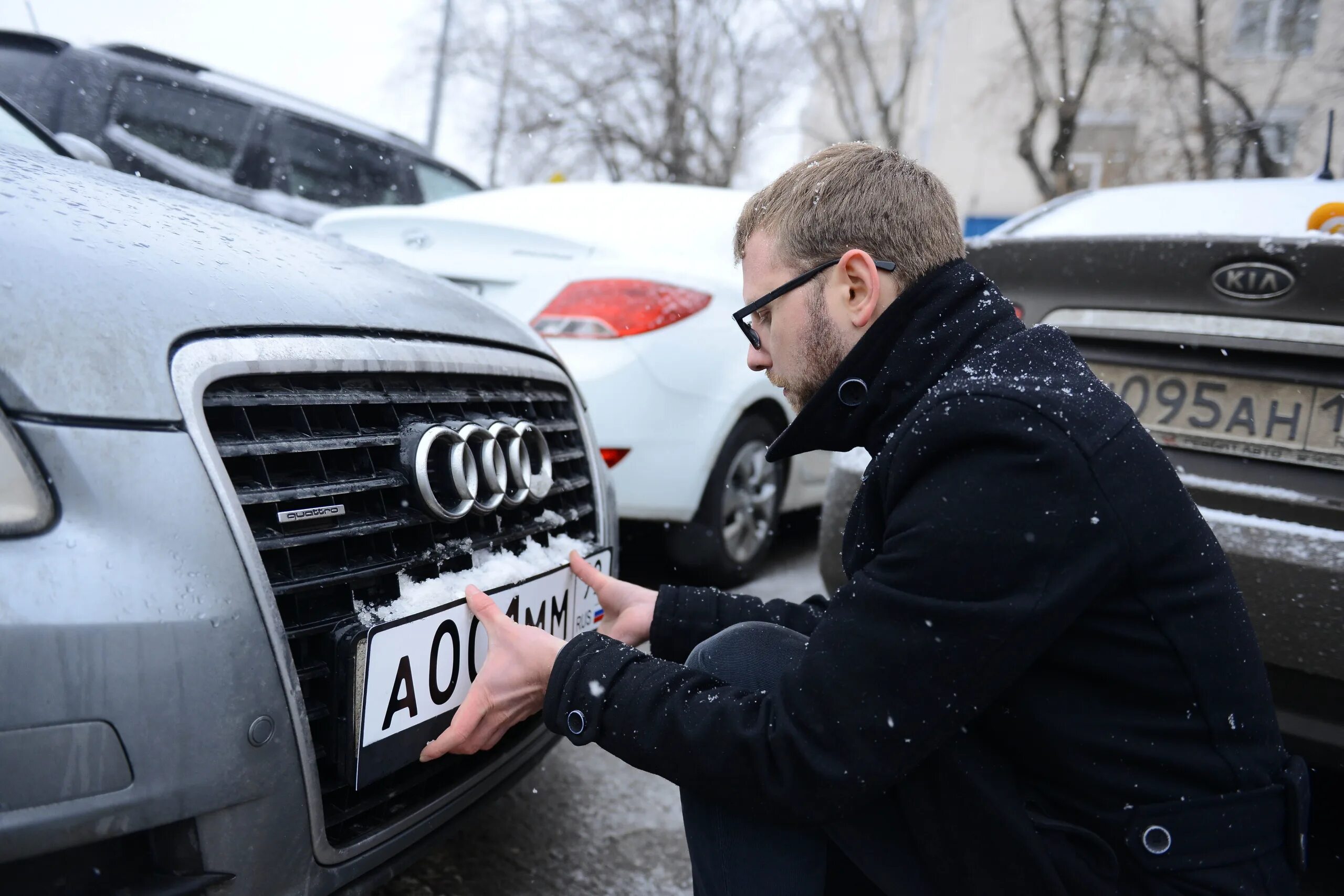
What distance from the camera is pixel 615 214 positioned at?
3.26m

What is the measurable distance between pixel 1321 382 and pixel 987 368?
1.09 meters

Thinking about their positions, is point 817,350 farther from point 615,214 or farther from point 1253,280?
point 615,214

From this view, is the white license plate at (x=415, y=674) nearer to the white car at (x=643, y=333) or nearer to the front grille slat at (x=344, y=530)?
the front grille slat at (x=344, y=530)

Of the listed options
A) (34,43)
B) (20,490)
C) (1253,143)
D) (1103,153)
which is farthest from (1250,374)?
(1103,153)

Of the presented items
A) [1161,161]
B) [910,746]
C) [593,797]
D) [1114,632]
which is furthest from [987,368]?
[1161,161]

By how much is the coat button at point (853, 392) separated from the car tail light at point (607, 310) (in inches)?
58.3

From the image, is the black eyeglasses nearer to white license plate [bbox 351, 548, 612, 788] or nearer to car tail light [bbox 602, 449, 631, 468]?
white license plate [bbox 351, 548, 612, 788]

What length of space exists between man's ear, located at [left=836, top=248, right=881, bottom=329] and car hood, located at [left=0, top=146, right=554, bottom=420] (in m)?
0.67

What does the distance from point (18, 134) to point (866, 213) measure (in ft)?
6.15

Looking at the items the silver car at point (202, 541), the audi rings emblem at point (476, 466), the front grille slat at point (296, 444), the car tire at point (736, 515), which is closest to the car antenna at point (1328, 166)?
the car tire at point (736, 515)

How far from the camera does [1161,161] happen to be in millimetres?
9805

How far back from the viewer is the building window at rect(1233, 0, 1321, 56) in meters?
9.60

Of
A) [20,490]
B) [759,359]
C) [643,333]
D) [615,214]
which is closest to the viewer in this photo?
[20,490]

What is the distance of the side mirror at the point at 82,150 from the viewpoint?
2137 mm
